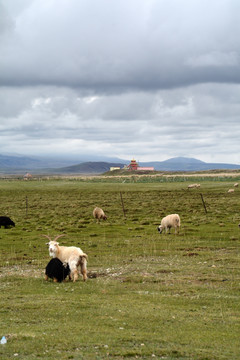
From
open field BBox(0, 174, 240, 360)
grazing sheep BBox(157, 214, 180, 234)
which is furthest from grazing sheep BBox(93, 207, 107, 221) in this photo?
open field BBox(0, 174, 240, 360)

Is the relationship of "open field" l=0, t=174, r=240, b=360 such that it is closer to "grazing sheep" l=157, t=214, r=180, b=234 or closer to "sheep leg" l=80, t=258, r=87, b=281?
"sheep leg" l=80, t=258, r=87, b=281

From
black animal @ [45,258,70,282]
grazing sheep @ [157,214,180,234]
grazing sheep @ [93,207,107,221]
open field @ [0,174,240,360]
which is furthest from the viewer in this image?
grazing sheep @ [93,207,107,221]

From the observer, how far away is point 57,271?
51.5ft

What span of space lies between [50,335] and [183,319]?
3.17 metres

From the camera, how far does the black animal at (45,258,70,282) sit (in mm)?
Answer: 15703

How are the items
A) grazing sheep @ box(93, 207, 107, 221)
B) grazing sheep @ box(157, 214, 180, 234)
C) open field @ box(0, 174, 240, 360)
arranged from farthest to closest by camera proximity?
1. grazing sheep @ box(93, 207, 107, 221)
2. grazing sheep @ box(157, 214, 180, 234)
3. open field @ box(0, 174, 240, 360)

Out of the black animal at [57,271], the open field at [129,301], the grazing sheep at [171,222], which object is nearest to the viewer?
the open field at [129,301]

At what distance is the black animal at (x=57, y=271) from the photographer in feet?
51.5

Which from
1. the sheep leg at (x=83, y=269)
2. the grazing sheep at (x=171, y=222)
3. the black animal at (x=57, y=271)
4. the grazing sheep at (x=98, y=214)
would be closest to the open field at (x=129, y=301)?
the sheep leg at (x=83, y=269)

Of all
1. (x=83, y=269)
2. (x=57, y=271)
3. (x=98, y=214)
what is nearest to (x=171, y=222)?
(x=98, y=214)

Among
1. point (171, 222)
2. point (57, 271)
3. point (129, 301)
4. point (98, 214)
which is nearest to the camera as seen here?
point (129, 301)

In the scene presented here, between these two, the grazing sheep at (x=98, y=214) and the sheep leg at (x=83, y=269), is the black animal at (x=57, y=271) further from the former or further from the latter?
the grazing sheep at (x=98, y=214)

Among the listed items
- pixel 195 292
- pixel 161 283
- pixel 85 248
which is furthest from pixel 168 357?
pixel 85 248

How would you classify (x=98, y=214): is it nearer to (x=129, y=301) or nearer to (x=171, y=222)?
(x=171, y=222)
